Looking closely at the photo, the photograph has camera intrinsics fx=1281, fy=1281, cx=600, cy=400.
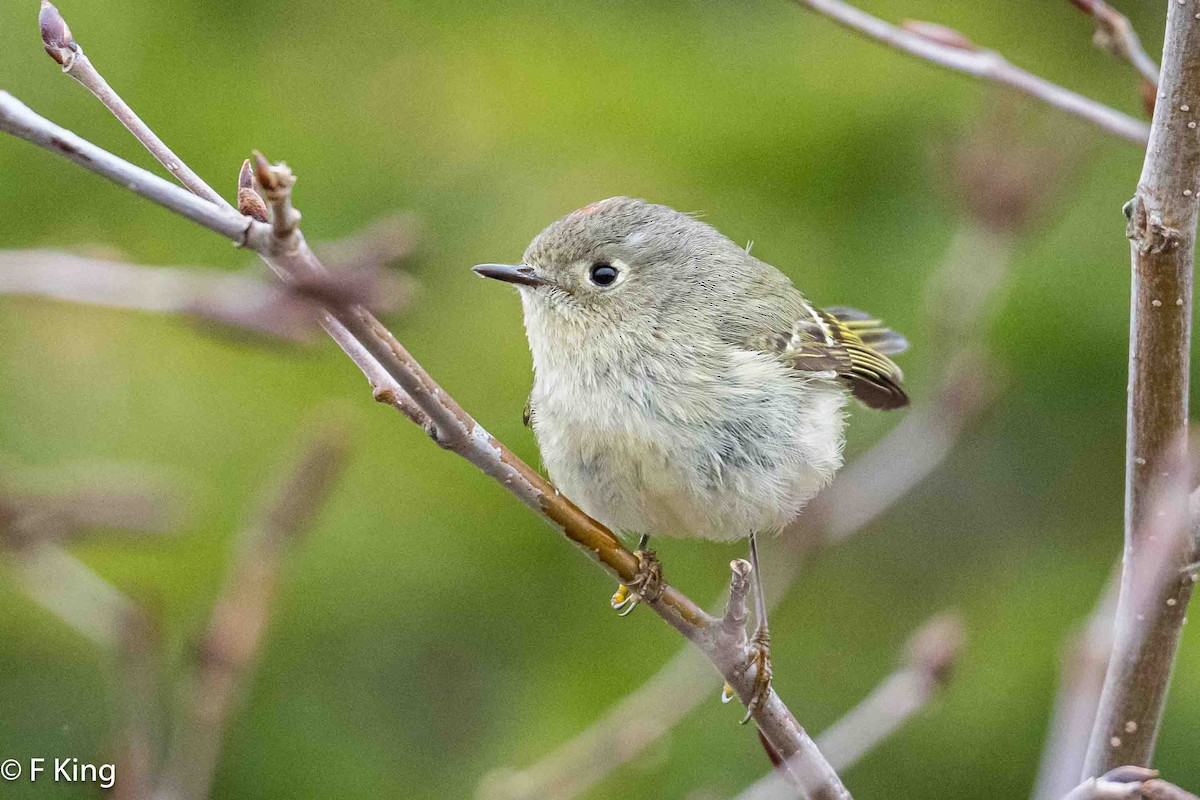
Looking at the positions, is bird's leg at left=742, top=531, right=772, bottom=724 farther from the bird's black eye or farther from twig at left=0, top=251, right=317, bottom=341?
twig at left=0, top=251, right=317, bottom=341

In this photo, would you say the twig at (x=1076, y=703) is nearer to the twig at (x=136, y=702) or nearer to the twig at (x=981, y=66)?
the twig at (x=981, y=66)

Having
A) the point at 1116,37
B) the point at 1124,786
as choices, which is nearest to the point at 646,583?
the point at 1124,786

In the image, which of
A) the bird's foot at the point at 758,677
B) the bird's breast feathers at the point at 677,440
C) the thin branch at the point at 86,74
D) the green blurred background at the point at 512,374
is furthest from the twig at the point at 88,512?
the green blurred background at the point at 512,374

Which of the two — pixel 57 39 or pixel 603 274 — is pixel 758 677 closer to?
pixel 603 274

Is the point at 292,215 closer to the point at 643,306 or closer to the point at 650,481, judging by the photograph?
the point at 650,481

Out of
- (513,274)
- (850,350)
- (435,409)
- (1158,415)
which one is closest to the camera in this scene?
(435,409)

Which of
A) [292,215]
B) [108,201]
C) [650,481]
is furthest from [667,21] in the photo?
[292,215]
